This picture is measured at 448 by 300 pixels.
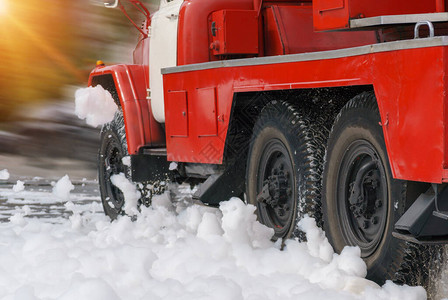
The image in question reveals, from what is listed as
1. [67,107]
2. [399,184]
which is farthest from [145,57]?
[67,107]

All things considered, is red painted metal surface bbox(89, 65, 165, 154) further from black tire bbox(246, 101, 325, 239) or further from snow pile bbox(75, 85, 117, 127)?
black tire bbox(246, 101, 325, 239)

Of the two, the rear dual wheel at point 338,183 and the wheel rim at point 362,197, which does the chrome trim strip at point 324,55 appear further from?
the wheel rim at point 362,197

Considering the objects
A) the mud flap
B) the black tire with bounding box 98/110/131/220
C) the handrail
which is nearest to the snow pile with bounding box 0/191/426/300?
the mud flap

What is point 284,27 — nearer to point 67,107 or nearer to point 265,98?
point 265,98

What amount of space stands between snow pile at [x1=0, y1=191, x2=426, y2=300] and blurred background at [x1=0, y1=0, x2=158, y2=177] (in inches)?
368

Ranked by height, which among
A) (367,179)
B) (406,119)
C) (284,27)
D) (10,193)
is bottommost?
(10,193)

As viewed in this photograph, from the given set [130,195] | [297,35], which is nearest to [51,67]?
[130,195]

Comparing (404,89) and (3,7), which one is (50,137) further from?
(404,89)

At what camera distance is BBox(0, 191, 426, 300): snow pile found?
187 inches

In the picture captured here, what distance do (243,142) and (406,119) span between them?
2.29m

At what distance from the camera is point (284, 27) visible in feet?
21.3

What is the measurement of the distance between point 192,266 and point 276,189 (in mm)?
988

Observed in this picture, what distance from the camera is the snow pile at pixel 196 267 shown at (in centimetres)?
474

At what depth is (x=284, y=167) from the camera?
6.14 meters
